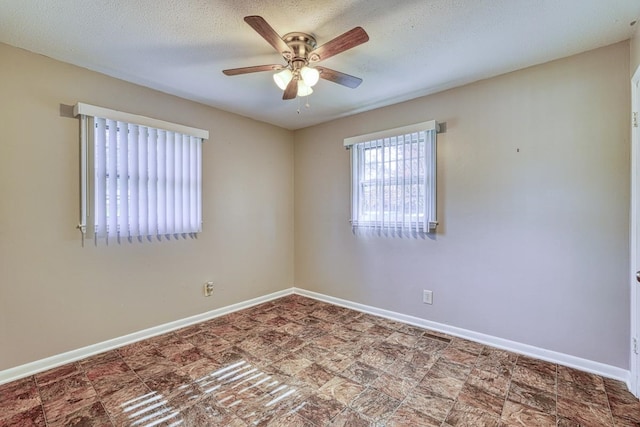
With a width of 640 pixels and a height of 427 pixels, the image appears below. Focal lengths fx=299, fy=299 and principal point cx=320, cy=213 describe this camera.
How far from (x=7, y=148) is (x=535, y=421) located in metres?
3.80

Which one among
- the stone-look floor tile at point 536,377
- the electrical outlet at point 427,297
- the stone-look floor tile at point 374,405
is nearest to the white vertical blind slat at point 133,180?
the stone-look floor tile at point 374,405

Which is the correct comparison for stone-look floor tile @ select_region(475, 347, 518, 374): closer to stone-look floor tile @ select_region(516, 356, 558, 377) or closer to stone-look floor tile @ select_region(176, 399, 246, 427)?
stone-look floor tile @ select_region(516, 356, 558, 377)

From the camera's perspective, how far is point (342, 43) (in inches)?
67.7

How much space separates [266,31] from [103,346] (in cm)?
275

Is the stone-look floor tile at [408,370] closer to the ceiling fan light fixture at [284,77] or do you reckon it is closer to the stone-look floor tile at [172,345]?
the stone-look floor tile at [172,345]

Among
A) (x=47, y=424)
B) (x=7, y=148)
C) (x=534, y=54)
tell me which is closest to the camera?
(x=47, y=424)

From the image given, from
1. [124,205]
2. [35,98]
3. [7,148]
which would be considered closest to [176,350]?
[124,205]

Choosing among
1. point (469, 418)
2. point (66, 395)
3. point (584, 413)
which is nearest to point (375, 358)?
point (469, 418)

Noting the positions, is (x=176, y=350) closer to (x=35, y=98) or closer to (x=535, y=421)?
(x=35, y=98)

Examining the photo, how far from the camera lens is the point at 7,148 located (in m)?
2.10

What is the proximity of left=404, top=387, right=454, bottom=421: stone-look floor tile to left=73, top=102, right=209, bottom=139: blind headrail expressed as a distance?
9.79 ft

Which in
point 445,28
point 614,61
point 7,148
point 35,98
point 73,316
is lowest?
point 73,316

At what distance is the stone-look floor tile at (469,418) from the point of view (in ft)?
5.47

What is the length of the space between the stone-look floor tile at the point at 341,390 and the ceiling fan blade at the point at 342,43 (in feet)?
7.02
